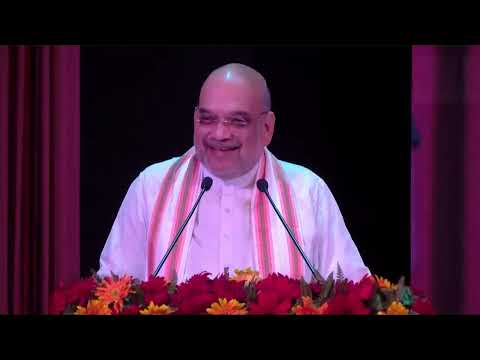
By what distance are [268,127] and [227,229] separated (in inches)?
21.5

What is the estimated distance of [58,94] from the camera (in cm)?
394

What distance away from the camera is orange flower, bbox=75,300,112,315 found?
2412mm

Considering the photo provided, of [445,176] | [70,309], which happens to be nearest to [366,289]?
[70,309]

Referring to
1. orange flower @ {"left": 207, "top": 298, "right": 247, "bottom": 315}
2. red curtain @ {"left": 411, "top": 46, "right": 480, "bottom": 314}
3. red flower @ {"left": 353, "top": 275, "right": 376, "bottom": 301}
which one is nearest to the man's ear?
red curtain @ {"left": 411, "top": 46, "right": 480, "bottom": 314}

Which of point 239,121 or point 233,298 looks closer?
point 233,298

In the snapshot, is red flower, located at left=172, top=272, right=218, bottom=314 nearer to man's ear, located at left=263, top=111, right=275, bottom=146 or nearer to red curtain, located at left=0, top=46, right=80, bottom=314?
man's ear, located at left=263, top=111, right=275, bottom=146

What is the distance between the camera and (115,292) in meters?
2.49

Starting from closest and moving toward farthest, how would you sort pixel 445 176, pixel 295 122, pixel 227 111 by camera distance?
pixel 227 111 < pixel 295 122 < pixel 445 176

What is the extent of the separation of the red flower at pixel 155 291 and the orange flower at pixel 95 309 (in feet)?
0.44

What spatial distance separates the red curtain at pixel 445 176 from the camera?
4121mm

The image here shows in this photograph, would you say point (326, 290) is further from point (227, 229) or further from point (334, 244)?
point (227, 229)
